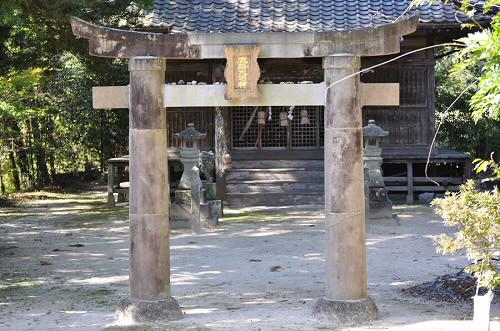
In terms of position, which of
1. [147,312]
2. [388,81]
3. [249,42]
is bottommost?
[147,312]

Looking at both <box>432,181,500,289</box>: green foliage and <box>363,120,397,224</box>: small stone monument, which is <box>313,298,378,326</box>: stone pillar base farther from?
<box>363,120,397,224</box>: small stone monument

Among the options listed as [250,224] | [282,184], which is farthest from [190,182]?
[282,184]

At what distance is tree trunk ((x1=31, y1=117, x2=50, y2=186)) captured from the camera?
25.3 meters

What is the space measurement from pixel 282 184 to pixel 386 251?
7.18 metres

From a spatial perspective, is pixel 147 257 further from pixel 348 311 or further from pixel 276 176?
pixel 276 176

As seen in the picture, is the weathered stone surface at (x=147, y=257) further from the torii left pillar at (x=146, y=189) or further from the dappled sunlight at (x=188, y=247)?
the dappled sunlight at (x=188, y=247)

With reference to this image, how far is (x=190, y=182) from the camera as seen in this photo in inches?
605

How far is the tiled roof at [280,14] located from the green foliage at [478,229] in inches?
450

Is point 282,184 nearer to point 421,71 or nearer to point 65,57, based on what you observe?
point 421,71

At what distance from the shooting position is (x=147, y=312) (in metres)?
7.96

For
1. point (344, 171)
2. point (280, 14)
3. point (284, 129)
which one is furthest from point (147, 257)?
point (284, 129)

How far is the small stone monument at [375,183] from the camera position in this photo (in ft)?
51.3

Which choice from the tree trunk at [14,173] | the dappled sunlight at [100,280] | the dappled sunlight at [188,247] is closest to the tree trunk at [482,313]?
the dappled sunlight at [100,280]

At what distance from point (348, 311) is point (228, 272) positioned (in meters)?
3.35
